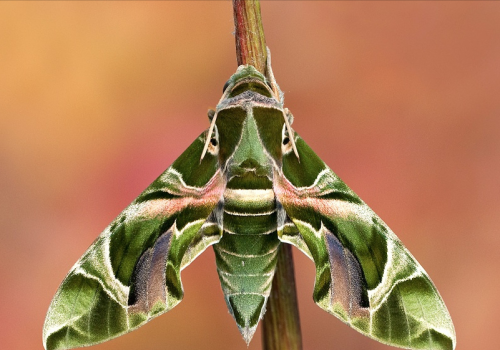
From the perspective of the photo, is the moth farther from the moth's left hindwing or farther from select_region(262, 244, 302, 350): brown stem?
select_region(262, 244, 302, 350): brown stem

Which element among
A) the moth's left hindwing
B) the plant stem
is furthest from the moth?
the plant stem

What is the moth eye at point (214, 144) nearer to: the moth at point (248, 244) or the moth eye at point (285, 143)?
the moth at point (248, 244)

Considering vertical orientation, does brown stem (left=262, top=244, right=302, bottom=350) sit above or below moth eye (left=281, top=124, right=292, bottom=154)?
below

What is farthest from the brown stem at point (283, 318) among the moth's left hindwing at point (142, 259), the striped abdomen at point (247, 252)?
the moth's left hindwing at point (142, 259)

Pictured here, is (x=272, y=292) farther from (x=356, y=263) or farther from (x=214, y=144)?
(x=214, y=144)

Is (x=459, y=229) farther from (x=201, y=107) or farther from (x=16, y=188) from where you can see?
(x=16, y=188)

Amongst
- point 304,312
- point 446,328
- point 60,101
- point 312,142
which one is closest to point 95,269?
point 446,328
